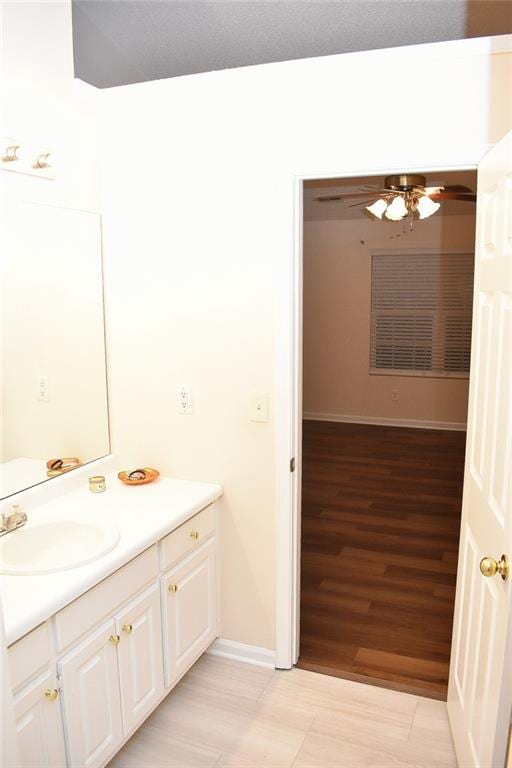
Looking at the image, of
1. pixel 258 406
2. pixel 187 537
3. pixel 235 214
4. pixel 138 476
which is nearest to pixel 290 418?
pixel 258 406

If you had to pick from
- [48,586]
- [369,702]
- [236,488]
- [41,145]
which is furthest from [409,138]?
[369,702]

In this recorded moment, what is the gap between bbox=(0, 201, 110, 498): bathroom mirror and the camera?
2242mm

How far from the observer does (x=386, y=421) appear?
7281 millimetres

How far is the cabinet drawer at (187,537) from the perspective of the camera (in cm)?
231

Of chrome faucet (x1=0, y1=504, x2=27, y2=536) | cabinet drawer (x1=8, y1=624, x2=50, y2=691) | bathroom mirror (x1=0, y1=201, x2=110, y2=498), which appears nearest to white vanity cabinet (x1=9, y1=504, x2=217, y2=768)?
cabinet drawer (x1=8, y1=624, x2=50, y2=691)

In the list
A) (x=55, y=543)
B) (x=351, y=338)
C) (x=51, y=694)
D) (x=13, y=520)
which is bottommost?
(x=51, y=694)

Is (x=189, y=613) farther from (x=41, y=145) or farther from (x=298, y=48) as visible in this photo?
(x=298, y=48)

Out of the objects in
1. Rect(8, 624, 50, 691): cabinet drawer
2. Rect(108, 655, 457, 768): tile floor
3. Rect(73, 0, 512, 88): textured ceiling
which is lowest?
Rect(108, 655, 457, 768): tile floor

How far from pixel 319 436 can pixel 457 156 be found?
490 centimetres

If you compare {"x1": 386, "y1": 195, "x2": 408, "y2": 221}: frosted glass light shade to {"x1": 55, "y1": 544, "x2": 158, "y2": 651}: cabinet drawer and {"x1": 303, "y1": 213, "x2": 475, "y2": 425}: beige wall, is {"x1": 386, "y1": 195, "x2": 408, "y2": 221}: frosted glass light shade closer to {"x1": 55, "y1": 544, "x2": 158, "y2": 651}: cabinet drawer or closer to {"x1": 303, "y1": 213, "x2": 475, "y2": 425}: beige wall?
{"x1": 55, "y1": 544, "x2": 158, "y2": 651}: cabinet drawer

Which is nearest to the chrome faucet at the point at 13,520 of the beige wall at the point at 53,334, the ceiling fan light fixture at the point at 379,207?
the beige wall at the point at 53,334

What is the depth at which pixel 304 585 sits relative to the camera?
138 inches

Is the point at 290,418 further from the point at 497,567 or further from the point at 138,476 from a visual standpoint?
the point at 497,567

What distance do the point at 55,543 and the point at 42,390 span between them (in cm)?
62
